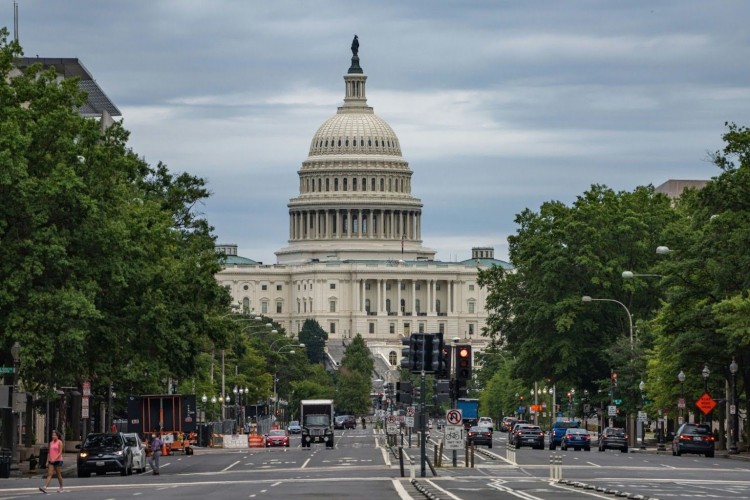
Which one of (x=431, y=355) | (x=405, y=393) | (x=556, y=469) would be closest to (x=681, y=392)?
(x=405, y=393)

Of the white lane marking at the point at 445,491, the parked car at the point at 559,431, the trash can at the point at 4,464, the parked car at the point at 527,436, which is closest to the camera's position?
the white lane marking at the point at 445,491

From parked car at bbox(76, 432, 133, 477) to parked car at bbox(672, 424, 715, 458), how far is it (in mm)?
27964

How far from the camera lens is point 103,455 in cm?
6309

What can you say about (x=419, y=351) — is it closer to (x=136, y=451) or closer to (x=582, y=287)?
(x=136, y=451)

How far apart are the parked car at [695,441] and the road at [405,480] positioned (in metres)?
3.52

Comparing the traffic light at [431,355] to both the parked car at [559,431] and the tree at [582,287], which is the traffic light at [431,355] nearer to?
the parked car at [559,431]

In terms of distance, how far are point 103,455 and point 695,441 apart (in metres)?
29.7

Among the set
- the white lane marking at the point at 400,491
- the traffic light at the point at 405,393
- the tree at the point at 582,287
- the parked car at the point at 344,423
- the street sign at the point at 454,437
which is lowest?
the white lane marking at the point at 400,491

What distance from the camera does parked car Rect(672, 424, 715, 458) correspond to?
83000mm

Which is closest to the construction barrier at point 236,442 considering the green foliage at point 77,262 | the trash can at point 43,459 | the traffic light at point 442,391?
the green foliage at point 77,262

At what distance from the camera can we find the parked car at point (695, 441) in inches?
3268

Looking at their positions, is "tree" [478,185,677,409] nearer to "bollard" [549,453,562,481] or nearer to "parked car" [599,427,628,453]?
"parked car" [599,427,628,453]

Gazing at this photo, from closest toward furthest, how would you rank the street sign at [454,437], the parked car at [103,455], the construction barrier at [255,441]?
the parked car at [103,455], the street sign at [454,437], the construction barrier at [255,441]

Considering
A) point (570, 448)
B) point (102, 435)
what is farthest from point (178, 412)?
point (102, 435)
